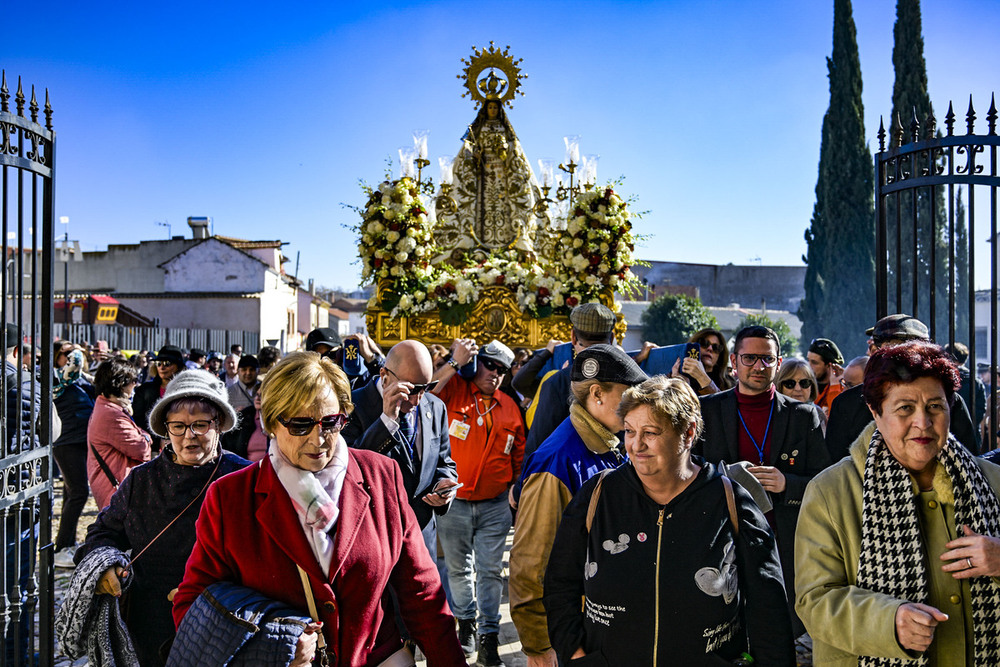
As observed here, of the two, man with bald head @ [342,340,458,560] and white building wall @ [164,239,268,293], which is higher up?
white building wall @ [164,239,268,293]

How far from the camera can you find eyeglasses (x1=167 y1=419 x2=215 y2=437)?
3.21 metres

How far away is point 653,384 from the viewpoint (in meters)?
2.75

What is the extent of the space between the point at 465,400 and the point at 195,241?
32.6 metres

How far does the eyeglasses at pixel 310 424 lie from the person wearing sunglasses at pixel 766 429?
237 cm

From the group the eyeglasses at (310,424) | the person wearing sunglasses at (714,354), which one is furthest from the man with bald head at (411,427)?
the person wearing sunglasses at (714,354)

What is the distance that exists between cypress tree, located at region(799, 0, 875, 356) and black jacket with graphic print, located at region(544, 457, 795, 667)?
26340 mm

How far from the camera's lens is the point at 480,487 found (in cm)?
523

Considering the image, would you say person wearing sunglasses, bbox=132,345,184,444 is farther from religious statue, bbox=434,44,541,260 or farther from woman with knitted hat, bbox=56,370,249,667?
religious statue, bbox=434,44,541,260

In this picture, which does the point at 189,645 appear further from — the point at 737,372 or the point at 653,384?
the point at 737,372

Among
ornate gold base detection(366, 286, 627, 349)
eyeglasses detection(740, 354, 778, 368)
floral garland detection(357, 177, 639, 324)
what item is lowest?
eyeglasses detection(740, 354, 778, 368)

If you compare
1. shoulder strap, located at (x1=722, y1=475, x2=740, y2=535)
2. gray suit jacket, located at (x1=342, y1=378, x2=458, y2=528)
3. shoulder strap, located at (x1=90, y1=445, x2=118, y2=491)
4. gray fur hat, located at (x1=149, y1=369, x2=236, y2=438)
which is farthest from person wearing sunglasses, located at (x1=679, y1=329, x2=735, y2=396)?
shoulder strap, located at (x1=90, y1=445, x2=118, y2=491)

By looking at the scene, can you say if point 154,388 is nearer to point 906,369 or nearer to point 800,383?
point 800,383

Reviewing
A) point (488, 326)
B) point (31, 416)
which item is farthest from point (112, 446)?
point (488, 326)

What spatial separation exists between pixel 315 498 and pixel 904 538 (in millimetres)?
1847
